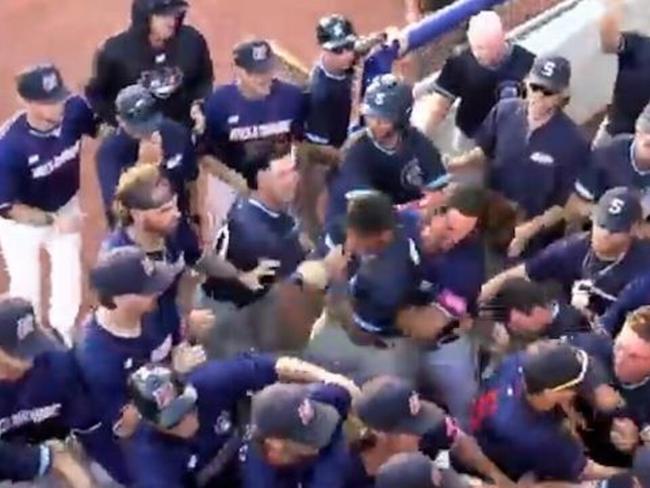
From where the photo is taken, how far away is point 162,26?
7297 mm

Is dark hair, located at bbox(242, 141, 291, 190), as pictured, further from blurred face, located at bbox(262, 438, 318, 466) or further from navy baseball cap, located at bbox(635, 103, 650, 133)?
blurred face, located at bbox(262, 438, 318, 466)

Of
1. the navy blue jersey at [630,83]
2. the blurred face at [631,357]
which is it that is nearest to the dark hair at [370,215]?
the blurred face at [631,357]

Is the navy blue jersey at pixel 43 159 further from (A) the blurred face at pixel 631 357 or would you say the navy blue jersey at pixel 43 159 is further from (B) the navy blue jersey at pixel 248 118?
A: (A) the blurred face at pixel 631 357

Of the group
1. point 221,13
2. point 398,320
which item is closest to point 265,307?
point 398,320

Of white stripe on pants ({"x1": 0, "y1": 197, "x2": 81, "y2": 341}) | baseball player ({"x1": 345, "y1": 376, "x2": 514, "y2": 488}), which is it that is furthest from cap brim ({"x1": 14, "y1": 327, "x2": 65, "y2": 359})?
white stripe on pants ({"x1": 0, "y1": 197, "x2": 81, "y2": 341})

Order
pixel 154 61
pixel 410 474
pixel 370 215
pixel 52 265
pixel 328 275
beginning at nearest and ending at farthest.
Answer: pixel 410 474 → pixel 370 215 → pixel 328 275 → pixel 52 265 → pixel 154 61

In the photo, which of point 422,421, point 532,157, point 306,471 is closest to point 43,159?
point 532,157

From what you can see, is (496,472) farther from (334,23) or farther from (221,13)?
(221,13)

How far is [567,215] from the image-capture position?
706 centimetres

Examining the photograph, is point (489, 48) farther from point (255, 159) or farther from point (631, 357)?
point (631, 357)

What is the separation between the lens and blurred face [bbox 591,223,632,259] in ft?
20.3

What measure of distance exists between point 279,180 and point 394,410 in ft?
4.46

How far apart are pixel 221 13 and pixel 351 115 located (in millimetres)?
2821

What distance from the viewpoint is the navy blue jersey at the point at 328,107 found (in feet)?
23.7
